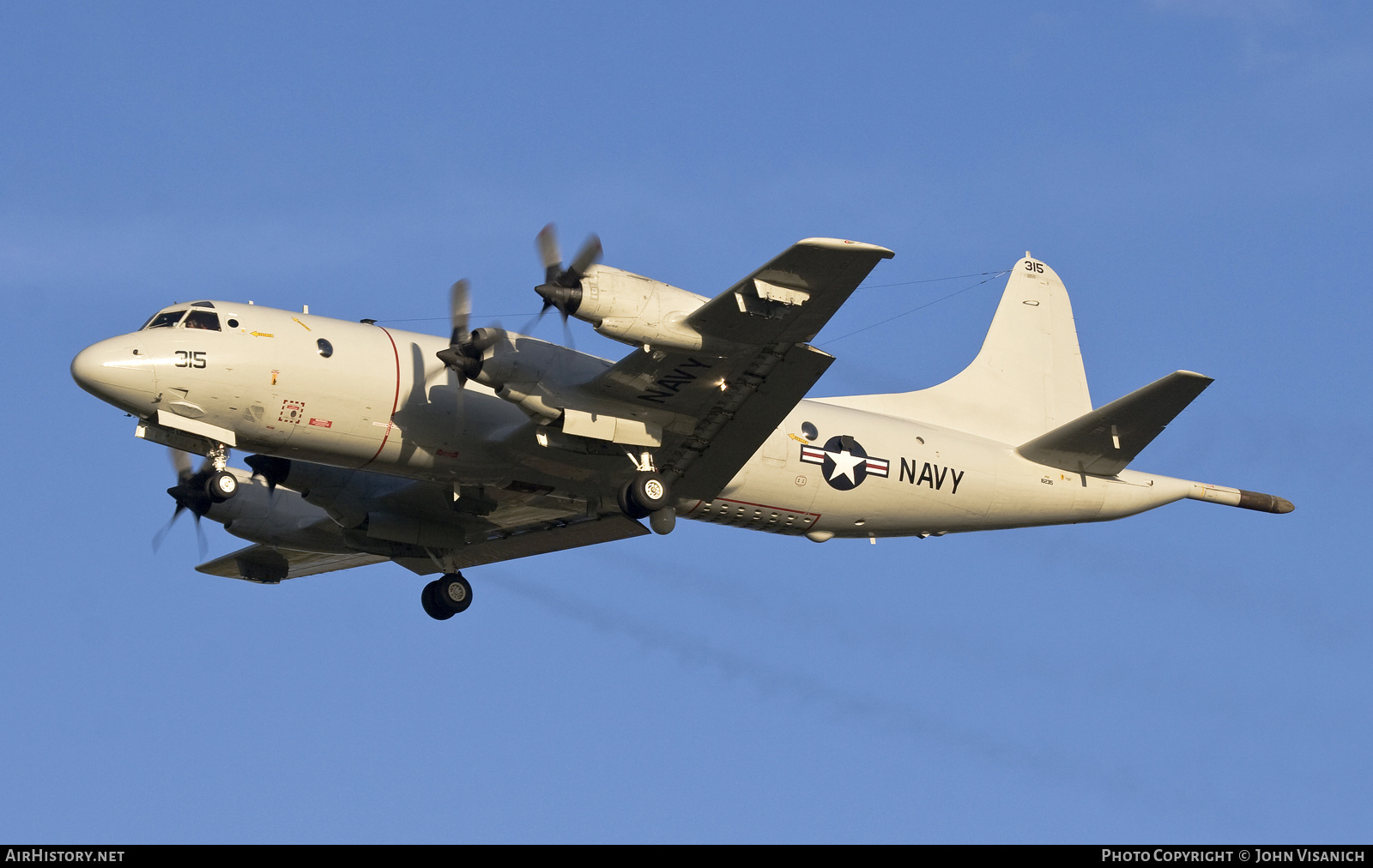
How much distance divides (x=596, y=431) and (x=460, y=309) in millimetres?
2487

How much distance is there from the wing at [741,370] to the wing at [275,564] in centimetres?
648

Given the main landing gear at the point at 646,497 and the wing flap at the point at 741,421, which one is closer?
the wing flap at the point at 741,421

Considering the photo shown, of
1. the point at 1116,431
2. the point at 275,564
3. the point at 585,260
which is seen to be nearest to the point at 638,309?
A: the point at 585,260

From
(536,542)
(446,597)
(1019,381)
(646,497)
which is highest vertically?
(1019,381)

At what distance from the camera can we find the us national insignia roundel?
2262 centimetres

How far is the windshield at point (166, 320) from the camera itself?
2002 centimetres

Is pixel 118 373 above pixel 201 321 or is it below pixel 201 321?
below

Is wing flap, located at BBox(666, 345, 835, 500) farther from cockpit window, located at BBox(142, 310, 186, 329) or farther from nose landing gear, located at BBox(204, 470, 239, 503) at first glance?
cockpit window, located at BBox(142, 310, 186, 329)

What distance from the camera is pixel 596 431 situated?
20.6 metres

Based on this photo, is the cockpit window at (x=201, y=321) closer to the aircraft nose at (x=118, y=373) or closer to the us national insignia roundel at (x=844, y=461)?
the aircraft nose at (x=118, y=373)

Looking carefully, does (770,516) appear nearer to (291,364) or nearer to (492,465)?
(492,465)

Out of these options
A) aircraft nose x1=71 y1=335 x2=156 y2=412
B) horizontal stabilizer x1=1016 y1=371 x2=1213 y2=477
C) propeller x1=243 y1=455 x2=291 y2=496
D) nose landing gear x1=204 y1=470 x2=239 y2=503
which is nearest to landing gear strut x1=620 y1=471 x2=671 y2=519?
propeller x1=243 y1=455 x2=291 y2=496

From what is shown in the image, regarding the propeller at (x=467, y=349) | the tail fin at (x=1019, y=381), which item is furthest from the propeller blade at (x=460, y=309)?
the tail fin at (x=1019, y=381)

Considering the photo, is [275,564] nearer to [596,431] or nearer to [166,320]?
[166,320]
